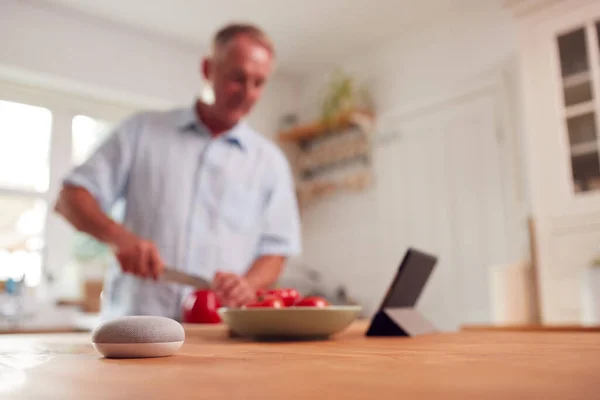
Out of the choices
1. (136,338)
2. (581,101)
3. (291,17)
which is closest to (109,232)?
(136,338)

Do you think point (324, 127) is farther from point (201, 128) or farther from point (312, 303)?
point (312, 303)

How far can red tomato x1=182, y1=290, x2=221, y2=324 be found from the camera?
1.46 m

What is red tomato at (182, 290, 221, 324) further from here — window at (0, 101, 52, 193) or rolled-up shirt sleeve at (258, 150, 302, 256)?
window at (0, 101, 52, 193)

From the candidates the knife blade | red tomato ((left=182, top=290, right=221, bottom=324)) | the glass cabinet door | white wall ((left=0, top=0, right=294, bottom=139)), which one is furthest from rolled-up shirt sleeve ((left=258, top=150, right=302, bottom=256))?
white wall ((left=0, top=0, right=294, bottom=139))

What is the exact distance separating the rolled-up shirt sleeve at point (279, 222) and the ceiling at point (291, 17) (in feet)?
6.88

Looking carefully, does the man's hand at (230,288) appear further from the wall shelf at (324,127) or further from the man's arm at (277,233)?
the wall shelf at (324,127)

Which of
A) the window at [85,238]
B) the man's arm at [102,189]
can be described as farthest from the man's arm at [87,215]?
the window at [85,238]

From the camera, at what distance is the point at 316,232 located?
15.5 ft

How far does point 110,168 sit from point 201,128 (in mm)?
315

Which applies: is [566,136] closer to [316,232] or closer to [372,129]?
[372,129]

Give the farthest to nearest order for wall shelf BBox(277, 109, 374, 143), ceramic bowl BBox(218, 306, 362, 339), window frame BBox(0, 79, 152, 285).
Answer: wall shelf BBox(277, 109, 374, 143) → window frame BBox(0, 79, 152, 285) → ceramic bowl BBox(218, 306, 362, 339)

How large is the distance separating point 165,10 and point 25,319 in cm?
212

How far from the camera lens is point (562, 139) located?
286 centimetres

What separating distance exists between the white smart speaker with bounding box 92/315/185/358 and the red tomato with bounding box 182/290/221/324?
884 millimetres
